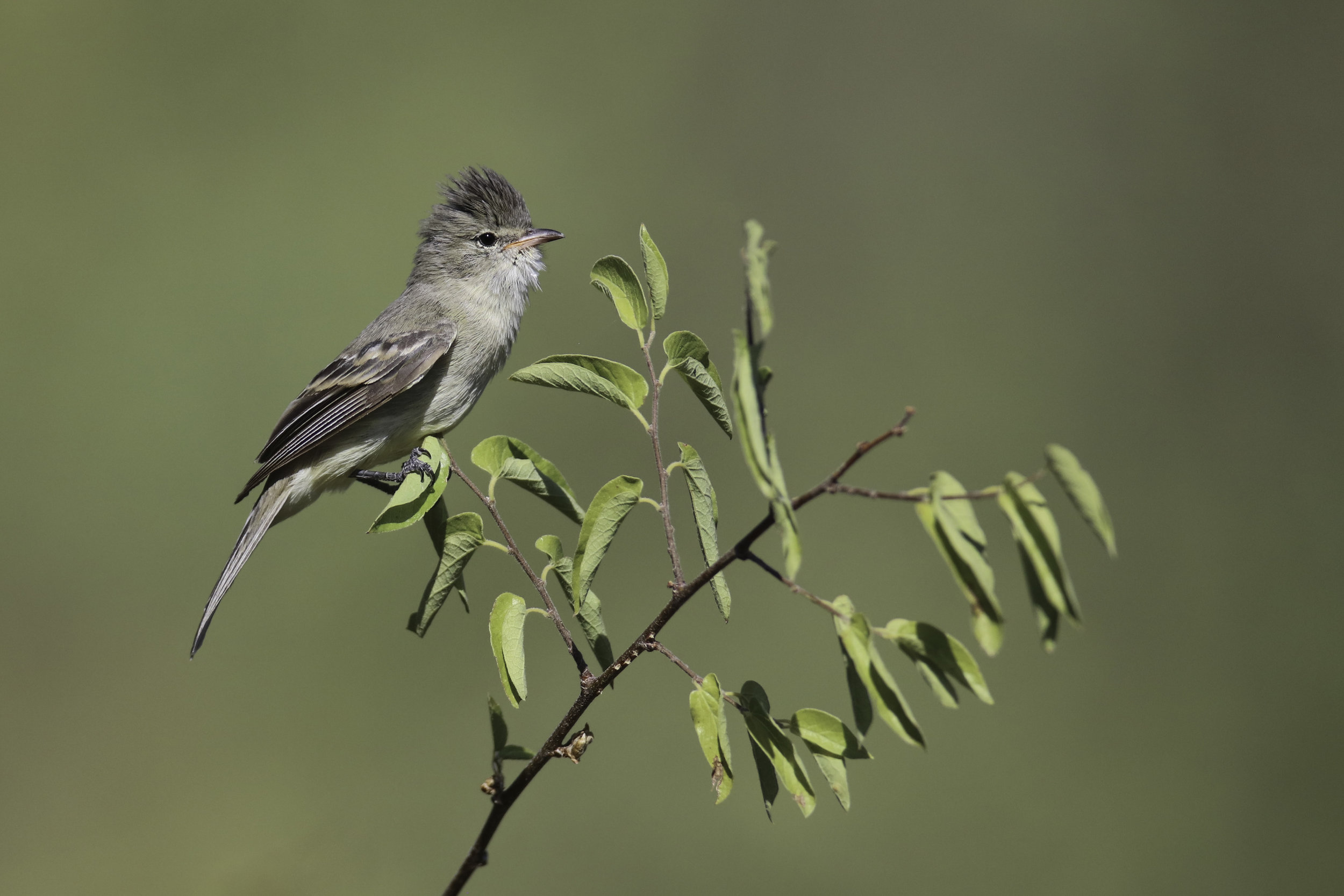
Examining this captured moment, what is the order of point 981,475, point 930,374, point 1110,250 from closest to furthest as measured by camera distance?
point 981,475 → point 930,374 → point 1110,250

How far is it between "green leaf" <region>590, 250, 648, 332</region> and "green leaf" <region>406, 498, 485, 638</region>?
1.37 feet

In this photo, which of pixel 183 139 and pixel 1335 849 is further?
pixel 183 139

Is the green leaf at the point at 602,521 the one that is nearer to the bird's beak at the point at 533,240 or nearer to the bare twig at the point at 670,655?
the bare twig at the point at 670,655

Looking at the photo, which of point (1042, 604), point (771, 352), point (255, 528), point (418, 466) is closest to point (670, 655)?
point (1042, 604)

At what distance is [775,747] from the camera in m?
1.27

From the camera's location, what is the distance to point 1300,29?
650 cm

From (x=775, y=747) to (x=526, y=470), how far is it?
657 millimetres

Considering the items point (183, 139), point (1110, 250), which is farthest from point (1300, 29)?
point (183, 139)

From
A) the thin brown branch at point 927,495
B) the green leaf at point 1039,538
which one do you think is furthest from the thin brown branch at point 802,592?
the green leaf at point 1039,538

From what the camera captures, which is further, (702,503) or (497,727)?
(497,727)

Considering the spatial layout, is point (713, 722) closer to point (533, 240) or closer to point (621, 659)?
point (621, 659)

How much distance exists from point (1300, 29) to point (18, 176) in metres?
8.96

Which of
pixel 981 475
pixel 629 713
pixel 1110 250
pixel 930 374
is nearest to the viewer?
pixel 629 713

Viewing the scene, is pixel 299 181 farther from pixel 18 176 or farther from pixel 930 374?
pixel 930 374
